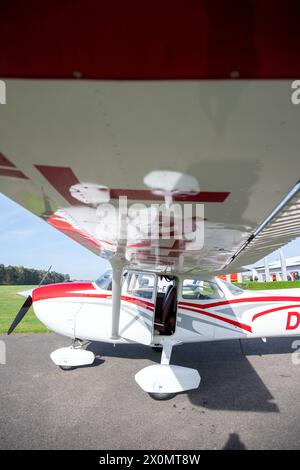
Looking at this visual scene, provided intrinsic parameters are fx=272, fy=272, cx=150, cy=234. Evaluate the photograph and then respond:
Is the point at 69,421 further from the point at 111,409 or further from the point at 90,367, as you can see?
the point at 90,367

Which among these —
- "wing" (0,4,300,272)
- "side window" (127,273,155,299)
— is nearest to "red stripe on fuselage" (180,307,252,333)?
"side window" (127,273,155,299)

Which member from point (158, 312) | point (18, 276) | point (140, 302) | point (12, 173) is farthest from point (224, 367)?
point (18, 276)

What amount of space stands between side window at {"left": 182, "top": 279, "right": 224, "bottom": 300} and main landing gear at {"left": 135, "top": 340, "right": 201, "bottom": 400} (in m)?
1.40

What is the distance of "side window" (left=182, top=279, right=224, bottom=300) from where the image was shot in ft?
17.4

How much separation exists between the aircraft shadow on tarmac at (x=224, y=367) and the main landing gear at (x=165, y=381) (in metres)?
0.23

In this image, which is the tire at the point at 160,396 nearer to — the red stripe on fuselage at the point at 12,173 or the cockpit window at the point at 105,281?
the cockpit window at the point at 105,281

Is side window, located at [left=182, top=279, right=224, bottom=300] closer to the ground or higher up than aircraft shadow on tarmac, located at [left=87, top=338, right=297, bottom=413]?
higher up

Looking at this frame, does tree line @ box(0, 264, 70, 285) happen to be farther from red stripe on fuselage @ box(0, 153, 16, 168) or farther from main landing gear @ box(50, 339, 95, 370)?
red stripe on fuselage @ box(0, 153, 16, 168)

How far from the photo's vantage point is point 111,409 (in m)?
3.50

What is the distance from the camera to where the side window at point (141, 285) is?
5.15m
